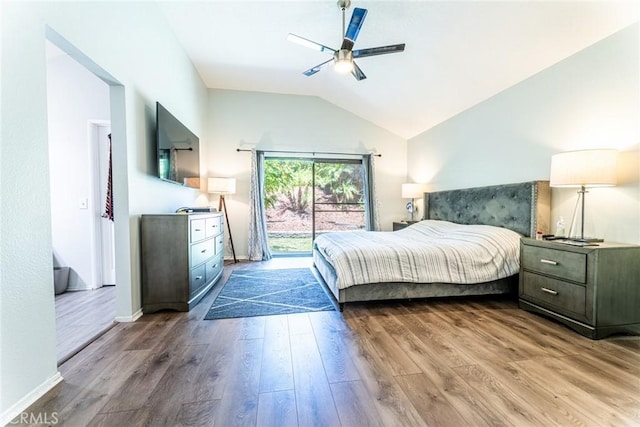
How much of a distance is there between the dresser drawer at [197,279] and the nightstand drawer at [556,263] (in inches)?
123

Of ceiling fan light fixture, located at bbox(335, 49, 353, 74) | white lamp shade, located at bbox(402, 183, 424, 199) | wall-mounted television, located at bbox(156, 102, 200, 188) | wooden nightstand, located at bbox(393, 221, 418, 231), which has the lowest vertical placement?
wooden nightstand, located at bbox(393, 221, 418, 231)

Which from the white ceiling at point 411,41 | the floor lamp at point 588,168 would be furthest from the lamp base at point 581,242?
the white ceiling at point 411,41

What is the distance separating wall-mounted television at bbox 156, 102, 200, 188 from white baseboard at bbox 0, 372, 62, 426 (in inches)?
71.6

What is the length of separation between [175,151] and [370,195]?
3527 mm

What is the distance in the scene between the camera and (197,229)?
2674 mm

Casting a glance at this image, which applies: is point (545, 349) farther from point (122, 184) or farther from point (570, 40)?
point (122, 184)

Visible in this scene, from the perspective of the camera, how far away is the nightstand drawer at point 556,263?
77.9 inches

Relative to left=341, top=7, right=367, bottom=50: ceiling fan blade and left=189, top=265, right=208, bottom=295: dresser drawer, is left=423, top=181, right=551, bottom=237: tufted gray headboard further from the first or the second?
left=189, top=265, right=208, bottom=295: dresser drawer

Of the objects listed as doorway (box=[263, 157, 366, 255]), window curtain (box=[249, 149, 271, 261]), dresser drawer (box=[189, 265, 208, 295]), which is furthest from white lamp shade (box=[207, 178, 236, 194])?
dresser drawer (box=[189, 265, 208, 295])

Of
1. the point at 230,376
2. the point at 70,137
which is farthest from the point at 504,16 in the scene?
the point at 70,137

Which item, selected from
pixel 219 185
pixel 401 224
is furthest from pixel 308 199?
pixel 401 224

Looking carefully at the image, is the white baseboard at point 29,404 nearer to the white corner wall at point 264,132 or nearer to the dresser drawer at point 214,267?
the dresser drawer at point 214,267

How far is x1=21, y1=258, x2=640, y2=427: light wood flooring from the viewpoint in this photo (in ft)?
4.02

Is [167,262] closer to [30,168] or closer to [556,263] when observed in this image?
[30,168]
